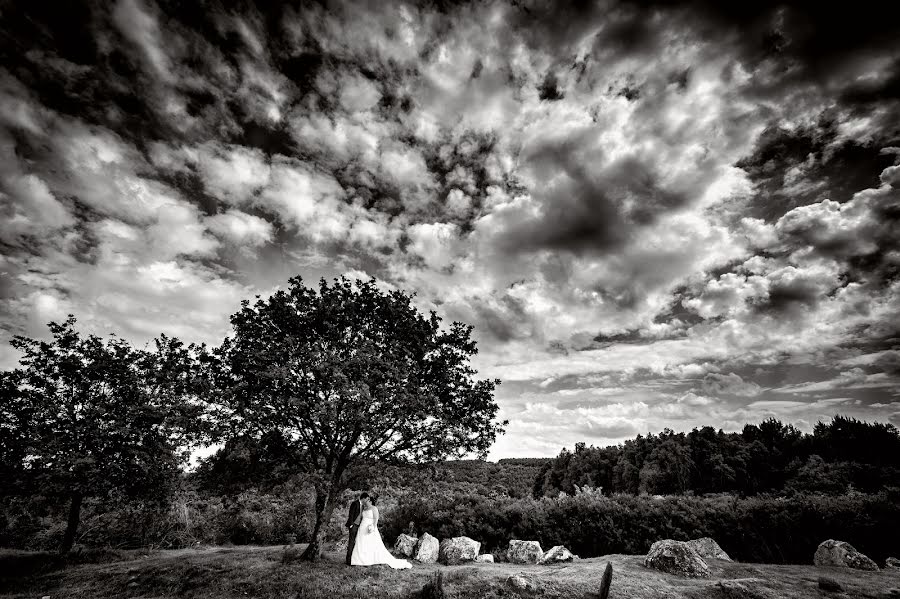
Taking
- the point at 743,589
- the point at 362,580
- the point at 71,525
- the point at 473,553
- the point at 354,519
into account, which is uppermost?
the point at 354,519

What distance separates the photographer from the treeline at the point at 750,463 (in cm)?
3562

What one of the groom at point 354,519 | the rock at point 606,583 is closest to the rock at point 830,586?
the rock at point 606,583

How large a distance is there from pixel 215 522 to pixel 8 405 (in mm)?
13804

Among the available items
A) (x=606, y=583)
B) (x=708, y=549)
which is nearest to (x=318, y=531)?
(x=606, y=583)

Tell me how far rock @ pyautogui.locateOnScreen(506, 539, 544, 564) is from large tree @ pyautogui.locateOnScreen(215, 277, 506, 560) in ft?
15.5

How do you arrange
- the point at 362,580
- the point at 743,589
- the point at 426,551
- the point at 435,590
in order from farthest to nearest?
the point at 426,551
the point at 362,580
the point at 435,590
the point at 743,589

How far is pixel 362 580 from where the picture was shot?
12195mm

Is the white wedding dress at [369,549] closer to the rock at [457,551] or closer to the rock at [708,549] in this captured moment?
the rock at [457,551]

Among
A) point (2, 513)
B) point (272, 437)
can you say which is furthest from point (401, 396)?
point (2, 513)

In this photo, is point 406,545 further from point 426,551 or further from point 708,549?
point 708,549

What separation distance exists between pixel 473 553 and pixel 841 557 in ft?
42.4

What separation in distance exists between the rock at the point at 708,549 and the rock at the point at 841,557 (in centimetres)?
282

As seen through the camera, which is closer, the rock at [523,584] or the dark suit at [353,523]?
the rock at [523,584]

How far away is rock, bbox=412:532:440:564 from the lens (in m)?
16.2
